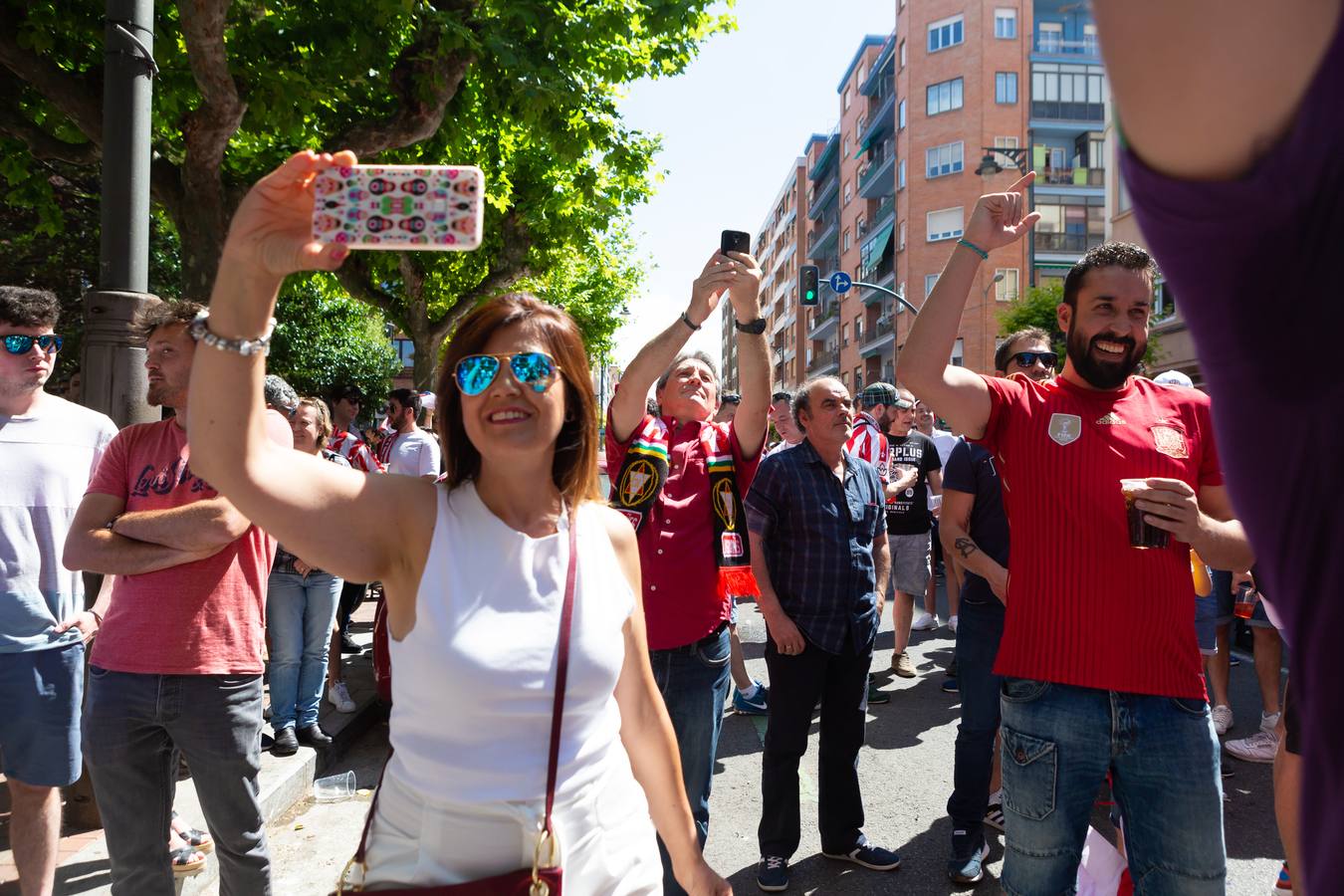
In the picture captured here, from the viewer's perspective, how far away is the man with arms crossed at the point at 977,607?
434 centimetres

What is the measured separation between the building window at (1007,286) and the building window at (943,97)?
7942 mm

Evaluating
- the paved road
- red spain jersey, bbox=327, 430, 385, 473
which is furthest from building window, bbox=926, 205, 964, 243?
the paved road

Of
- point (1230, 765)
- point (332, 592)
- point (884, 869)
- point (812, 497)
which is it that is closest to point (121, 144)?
point (332, 592)

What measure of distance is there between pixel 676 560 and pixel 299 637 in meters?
3.30

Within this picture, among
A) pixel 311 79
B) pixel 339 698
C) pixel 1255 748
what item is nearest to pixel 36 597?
pixel 339 698

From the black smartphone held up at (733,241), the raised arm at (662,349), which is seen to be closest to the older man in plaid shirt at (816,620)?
the raised arm at (662,349)

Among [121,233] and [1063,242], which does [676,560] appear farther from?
[1063,242]

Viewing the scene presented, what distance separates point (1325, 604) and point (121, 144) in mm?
5086

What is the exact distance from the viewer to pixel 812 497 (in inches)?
178

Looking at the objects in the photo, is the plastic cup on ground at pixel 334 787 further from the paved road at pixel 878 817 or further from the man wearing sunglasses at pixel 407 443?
the man wearing sunglasses at pixel 407 443

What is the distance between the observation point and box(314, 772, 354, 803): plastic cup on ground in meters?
5.32

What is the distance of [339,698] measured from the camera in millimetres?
6664

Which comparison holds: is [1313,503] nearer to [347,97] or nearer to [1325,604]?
[1325,604]

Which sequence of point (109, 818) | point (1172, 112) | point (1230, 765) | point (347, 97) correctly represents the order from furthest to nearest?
1. point (347, 97)
2. point (1230, 765)
3. point (109, 818)
4. point (1172, 112)
